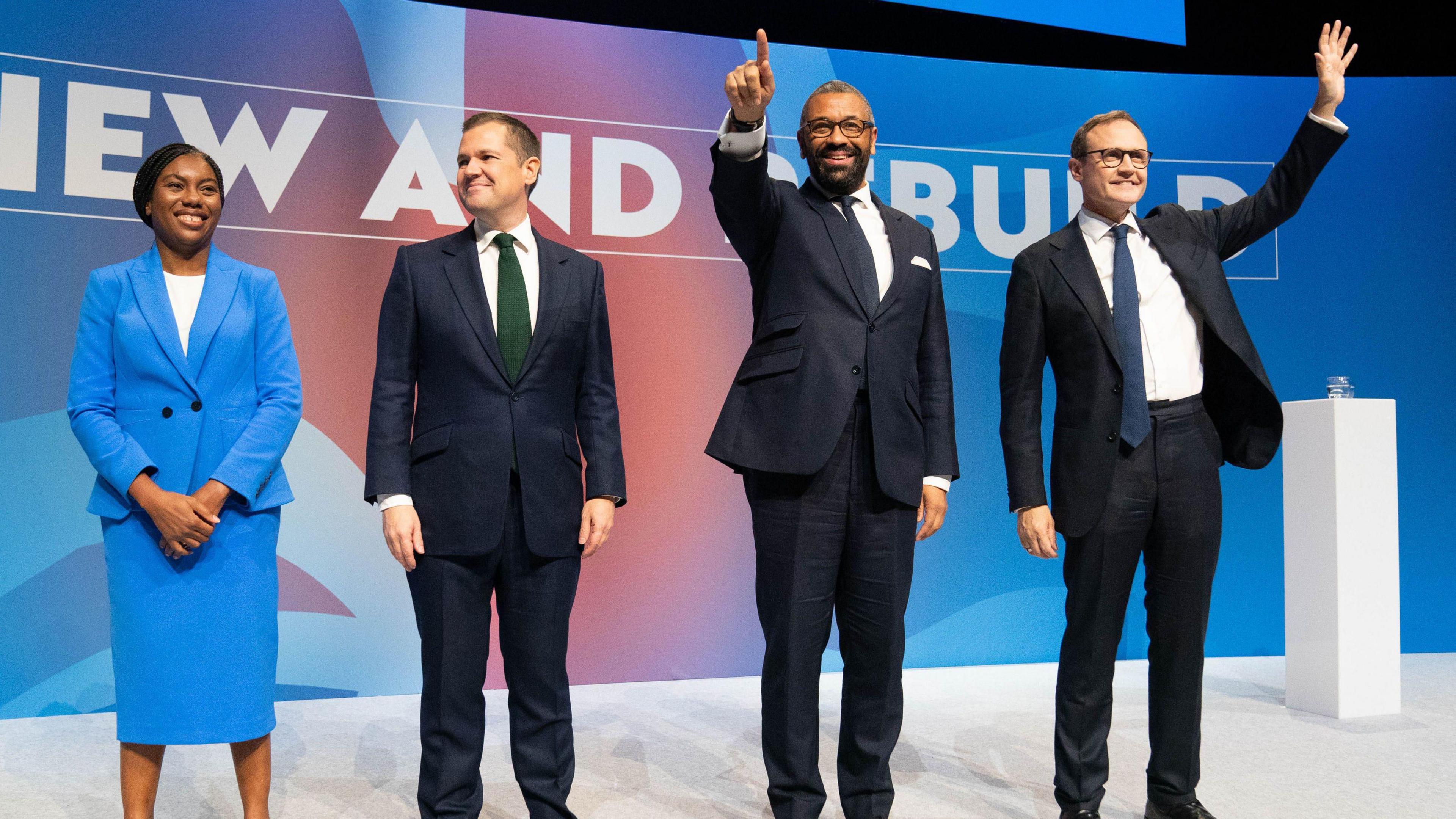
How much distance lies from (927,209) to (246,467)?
3.35 meters

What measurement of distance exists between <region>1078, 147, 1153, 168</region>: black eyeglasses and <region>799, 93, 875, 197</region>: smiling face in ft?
1.97

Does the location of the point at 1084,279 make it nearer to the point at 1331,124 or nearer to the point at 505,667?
the point at 1331,124

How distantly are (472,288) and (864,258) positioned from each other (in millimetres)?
893

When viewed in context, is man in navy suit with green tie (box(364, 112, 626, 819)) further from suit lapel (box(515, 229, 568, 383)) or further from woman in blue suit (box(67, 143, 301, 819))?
woman in blue suit (box(67, 143, 301, 819))

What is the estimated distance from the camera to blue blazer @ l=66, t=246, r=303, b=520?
227 cm

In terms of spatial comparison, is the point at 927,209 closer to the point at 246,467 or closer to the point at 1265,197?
the point at 1265,197

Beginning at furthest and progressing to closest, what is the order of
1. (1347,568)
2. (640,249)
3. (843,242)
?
(640,249), (1347,568), (843,242)

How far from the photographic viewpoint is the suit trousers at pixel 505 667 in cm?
229

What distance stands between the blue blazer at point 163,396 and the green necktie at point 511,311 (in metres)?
0.53

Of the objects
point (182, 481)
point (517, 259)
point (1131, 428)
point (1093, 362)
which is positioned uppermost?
point (517, 259)

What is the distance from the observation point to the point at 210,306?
2355mm

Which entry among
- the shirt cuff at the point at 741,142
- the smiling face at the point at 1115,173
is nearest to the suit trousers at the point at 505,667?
the shirt cuff at the point at 741,142

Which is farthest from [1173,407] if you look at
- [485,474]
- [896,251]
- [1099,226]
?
[485,474]

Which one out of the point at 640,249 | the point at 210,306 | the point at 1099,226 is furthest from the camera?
the point at 640,249
